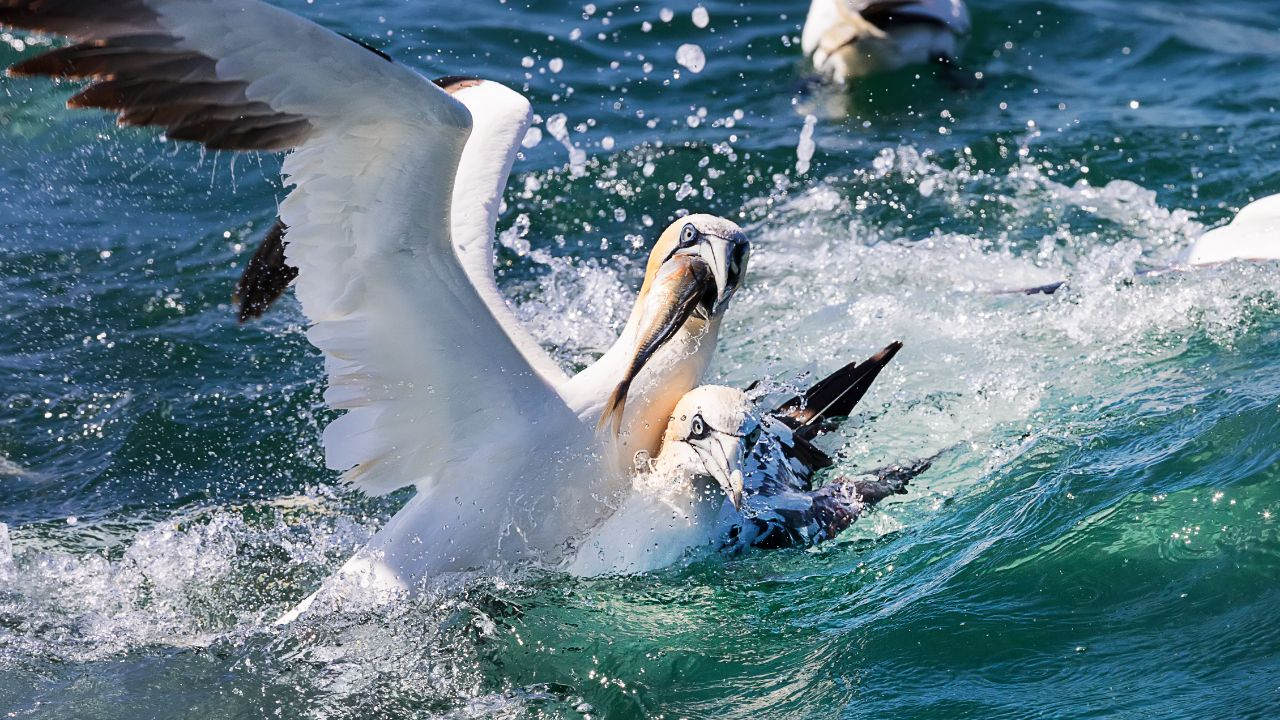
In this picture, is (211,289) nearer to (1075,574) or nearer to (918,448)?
(918,448)

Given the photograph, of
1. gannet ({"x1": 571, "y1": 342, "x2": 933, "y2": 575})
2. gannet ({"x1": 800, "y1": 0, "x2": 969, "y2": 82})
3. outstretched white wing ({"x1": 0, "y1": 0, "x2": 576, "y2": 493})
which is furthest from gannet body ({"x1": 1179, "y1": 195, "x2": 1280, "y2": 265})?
gannet ({"x1": 800, "y1": 0, "x2": 969, "y2": 82})

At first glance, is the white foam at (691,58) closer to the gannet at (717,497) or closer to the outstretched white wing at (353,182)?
the gannet at (717,497)

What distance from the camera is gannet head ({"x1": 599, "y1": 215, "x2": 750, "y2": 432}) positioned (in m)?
4.76

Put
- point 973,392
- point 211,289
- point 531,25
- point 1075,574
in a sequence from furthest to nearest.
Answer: point 531,25
point 211,289
point 973,392
point 1075,574

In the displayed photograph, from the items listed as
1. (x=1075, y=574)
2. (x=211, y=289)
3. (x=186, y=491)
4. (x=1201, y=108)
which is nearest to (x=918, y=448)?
(x=1075, y=574)

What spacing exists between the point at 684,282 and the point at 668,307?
103 mm

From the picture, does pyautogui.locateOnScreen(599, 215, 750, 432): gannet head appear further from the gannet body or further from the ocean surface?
the gannet body

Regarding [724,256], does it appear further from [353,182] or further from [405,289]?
[353,182]

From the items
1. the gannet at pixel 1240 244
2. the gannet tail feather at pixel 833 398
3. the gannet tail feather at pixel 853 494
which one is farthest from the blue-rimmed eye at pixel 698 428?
the gannet at pixel 1240 244

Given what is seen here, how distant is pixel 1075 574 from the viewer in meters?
4.50

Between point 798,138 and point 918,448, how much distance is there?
12.9 feet

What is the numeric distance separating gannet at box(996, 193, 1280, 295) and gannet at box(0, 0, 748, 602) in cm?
262

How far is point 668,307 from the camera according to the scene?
479cm

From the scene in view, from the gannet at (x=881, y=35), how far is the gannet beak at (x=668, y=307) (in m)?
5.83
